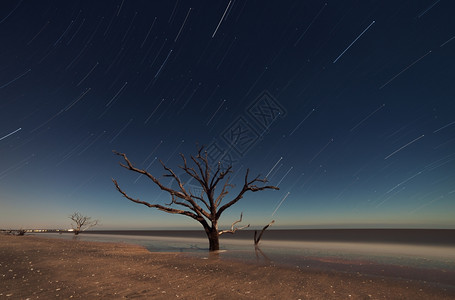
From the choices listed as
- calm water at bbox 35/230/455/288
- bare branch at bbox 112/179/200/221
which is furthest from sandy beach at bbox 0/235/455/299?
bare branch at bbox 112/179/200/221

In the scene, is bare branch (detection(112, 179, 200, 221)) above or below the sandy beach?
above

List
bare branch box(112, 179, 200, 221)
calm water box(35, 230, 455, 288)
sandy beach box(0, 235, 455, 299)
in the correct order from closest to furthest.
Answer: sandy beach box(0, 235, 455, 299) < calm water box(35, 230, 455, 288) < bare branch box(112, 179, 200, 221)

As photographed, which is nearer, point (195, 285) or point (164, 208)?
point (195, 285)

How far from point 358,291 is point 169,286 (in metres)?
5.74

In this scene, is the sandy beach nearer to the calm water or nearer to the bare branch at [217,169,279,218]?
the calm water

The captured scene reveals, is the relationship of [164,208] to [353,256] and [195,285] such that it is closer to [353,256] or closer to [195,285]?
[195,285]

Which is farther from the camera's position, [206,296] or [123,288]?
[123,288]

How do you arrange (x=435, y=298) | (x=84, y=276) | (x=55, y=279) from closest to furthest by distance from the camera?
(x=435, y=298) < (x=55, y=279) < (x=84, y=276)

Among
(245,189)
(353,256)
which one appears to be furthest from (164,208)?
(353,256)

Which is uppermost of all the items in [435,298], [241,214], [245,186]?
[245,186]

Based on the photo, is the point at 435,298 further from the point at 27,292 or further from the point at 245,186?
the point at 245,186

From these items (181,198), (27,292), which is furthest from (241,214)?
(27,292)

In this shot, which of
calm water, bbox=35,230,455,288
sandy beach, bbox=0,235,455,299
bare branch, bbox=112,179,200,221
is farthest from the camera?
bare branch, bbox=112,179,200,221

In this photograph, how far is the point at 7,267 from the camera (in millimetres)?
9297
